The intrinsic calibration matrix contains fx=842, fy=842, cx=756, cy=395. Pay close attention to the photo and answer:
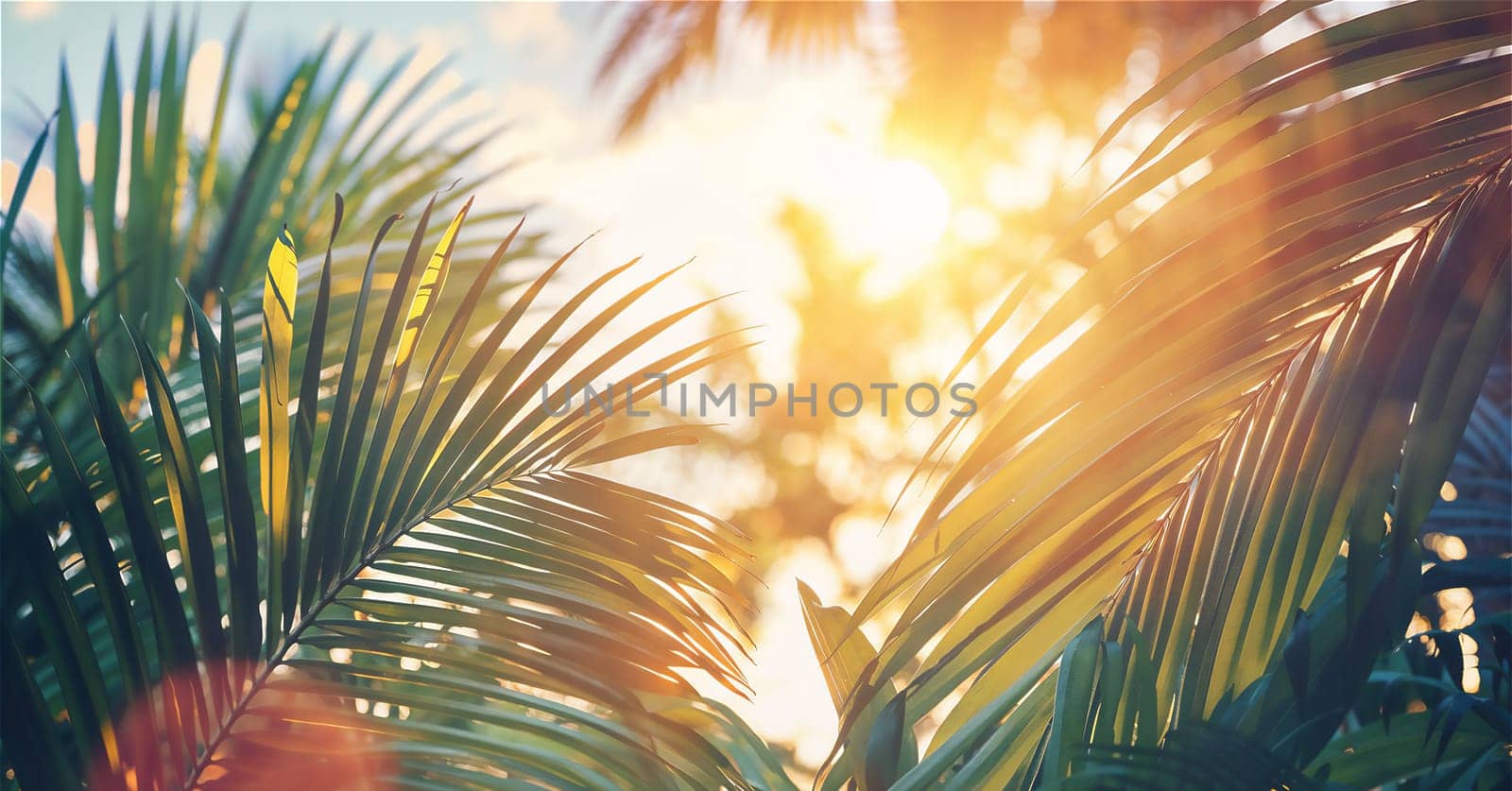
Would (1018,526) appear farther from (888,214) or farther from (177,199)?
(888,214)

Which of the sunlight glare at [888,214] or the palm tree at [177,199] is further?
the sunlight glare at [888,214]

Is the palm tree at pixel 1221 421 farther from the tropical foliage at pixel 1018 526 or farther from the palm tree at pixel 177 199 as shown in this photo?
the palm tree at pixel 177 199

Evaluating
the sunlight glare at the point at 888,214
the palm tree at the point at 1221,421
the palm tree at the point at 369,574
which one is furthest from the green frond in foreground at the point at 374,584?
the sunlight glare at the point at 888,214

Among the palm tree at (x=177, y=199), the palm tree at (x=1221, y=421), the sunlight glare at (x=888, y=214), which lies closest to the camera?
the palm tree at (x=1221, y=421)

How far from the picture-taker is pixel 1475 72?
0.57 meters

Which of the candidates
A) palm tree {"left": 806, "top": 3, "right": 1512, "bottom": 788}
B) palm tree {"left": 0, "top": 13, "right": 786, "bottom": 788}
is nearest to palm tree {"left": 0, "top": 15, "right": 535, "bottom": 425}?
palm tree {"left": 0, "top": 13, "right": 786, "bottom": 788}

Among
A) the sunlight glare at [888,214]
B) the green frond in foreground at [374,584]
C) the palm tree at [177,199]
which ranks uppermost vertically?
the sunlight glare at [888,214]

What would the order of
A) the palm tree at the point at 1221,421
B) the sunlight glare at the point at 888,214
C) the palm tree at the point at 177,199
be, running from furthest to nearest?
the sunlight glare at the point at 888,214
the palm tree at the point at 177,199
the palm tree at the point at 1221,421

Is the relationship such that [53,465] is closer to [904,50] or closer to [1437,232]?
[1437,232]

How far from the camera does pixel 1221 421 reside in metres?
0.63

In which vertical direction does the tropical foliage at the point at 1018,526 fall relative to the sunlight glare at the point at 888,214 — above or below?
below

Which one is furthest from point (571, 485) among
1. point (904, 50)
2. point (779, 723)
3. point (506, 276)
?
point (779, 723)

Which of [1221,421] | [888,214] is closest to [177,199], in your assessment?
[1221,421]

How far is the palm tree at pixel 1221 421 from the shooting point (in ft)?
1.80
